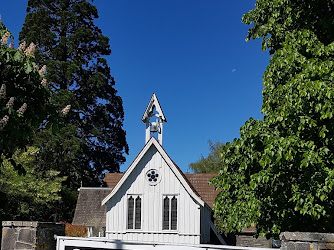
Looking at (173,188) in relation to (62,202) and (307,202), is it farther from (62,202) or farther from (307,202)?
(62,202)

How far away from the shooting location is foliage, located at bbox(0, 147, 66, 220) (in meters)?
26.0

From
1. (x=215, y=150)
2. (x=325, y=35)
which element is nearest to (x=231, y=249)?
(x=325, y=35)

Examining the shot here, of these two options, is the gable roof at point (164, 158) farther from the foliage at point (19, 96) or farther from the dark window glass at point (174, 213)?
the foliage at point (19, 96)

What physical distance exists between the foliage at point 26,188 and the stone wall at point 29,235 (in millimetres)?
20106

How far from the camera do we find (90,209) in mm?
24906

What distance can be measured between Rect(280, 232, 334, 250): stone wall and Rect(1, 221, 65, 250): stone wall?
356cm

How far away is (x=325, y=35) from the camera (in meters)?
11.3

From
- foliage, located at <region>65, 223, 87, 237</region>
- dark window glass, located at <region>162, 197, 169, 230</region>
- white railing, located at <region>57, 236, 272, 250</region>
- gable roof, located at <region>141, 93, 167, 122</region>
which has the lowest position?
white railing, located at <region>57, 236, 272, 250</region>

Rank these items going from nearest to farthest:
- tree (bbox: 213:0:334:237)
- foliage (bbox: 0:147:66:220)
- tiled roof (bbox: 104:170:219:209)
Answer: tree (bbox: 213:0:334:237) → tiled roof (bbox: 104:170:219:209) → foliage (bbox: 0:147:66:220)

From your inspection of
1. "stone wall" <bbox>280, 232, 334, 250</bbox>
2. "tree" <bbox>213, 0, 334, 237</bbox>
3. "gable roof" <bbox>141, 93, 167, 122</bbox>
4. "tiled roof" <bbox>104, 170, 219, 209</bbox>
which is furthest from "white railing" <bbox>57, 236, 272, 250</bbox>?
"tiled roof" <bbox>104, 170, 219, 209</bbox>

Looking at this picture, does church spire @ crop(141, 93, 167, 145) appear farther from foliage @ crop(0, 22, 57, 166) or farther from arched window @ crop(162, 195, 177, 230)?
foliage @ crop(0, 22, 57, 166)

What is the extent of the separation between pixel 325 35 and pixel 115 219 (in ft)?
45.6

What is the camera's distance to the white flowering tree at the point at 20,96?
256 inches

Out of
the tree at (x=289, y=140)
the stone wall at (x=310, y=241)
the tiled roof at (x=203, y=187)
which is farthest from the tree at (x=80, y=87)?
the stone wall at (x=310, y=241)
